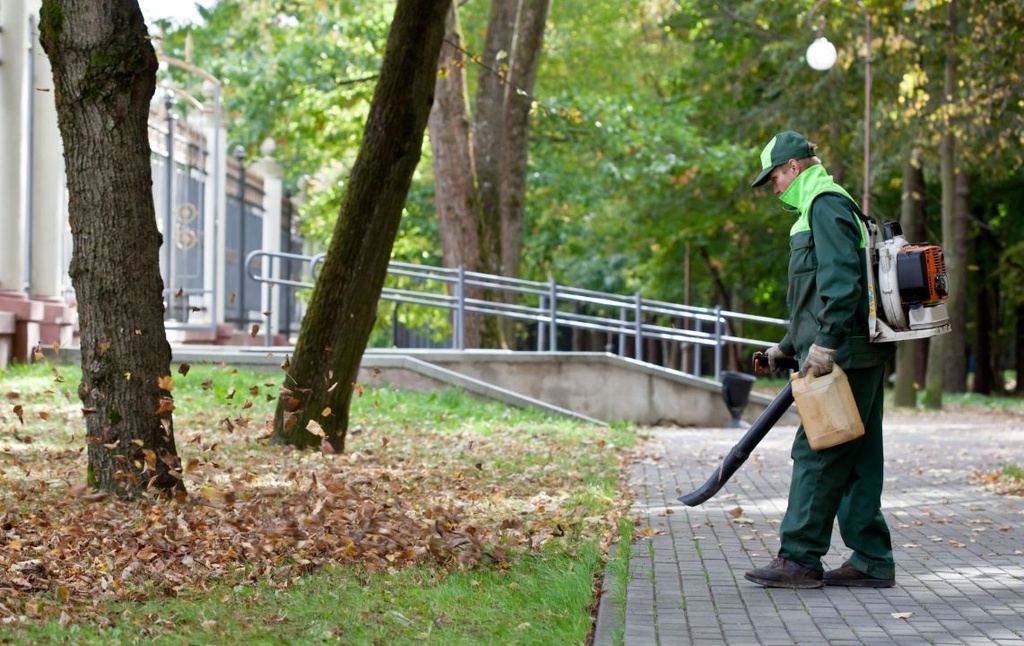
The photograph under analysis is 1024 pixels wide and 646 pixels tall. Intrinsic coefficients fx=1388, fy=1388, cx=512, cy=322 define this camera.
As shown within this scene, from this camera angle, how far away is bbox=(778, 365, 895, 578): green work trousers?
238 inches

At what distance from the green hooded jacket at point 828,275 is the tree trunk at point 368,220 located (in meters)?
4.19

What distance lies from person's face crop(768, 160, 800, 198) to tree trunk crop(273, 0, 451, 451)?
13.5ft

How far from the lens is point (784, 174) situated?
626 centimetres

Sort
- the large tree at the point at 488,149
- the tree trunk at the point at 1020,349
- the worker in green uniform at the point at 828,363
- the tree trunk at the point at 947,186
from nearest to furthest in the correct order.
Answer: the worker in green uniform at the point at 828,363 → the large tree at the point at 488,149 → the tree trunk at the point at 947,186 → the tree trunk at the point at 1020,349

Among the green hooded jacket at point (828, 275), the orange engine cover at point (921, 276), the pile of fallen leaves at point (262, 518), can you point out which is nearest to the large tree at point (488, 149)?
the pile of fallen leaves at point (262, 518)

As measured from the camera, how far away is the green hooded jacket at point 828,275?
19.3 ft

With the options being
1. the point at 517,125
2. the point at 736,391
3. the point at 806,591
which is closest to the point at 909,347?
the point at 736,391

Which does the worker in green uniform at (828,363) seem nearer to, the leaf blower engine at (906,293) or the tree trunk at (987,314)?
the leaf blower engine at (906,293)

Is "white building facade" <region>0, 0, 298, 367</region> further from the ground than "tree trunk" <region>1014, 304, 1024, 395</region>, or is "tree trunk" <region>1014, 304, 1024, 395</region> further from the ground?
"white building facade" <region>0, 0, 298, 367</region>

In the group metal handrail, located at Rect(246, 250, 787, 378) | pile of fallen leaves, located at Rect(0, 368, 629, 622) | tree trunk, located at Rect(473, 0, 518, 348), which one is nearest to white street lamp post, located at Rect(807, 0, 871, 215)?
metal handrail, located at Rect(246, 250, 787, 378)

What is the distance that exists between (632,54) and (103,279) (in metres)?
28.5

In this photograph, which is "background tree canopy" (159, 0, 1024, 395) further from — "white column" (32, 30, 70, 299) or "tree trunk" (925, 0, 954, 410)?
"white column" (32, 30, 70, 299)

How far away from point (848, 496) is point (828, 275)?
1.05 meters

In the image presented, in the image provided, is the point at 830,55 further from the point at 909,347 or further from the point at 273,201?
the point at 273,201
